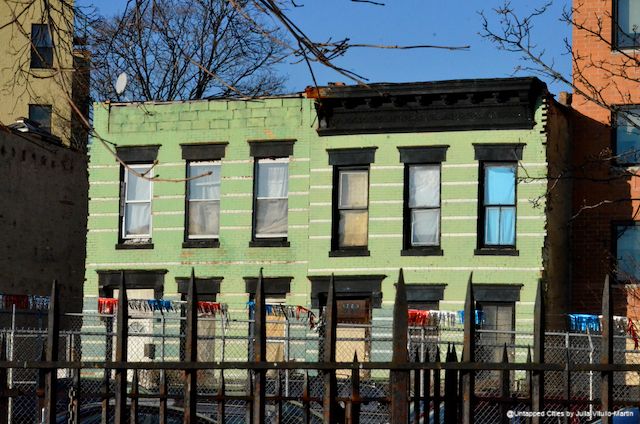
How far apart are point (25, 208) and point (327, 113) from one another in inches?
434

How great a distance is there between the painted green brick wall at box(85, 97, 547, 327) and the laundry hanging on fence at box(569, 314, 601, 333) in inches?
43.5

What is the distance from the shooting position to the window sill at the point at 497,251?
27.5 metres

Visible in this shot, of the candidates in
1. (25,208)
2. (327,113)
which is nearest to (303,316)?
(327,113)

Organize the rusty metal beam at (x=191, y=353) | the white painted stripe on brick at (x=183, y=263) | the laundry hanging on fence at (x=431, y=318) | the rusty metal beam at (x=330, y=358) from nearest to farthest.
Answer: the rusty metal beam at (x=330, y=358) → the rusty metal beam at (x=191, y=353) → the laundry hanging on fence at (x=431, y=318) → the white painted stripe on brick at (x=183, y=263)

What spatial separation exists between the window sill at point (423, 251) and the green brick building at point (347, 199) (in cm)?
4

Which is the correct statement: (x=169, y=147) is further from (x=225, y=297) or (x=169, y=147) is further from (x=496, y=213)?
(x=496, y=213)

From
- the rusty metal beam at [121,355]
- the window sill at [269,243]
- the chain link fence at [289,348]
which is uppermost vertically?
the window sill at [269,243]

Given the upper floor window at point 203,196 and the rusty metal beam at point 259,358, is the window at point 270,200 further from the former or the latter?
the rusty metal beam at point 259,358

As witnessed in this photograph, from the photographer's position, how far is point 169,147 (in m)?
29.8

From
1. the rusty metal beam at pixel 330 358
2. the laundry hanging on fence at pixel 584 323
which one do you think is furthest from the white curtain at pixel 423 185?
the rusty metal beam at pixel 330 358

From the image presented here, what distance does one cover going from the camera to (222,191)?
96.8 feet

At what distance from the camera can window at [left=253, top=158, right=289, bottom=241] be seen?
29203mm

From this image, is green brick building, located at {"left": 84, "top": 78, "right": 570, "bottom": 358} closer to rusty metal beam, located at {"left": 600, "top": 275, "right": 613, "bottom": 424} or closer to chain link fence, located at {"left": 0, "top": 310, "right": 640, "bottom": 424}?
chain link fence, located at {"left": 0, "top": 310, "right": 640, "bottom": 424}

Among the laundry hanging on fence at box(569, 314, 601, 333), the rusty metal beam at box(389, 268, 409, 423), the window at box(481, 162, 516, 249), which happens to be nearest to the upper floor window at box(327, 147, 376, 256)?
the window at box(481, 162, 516, 249)
